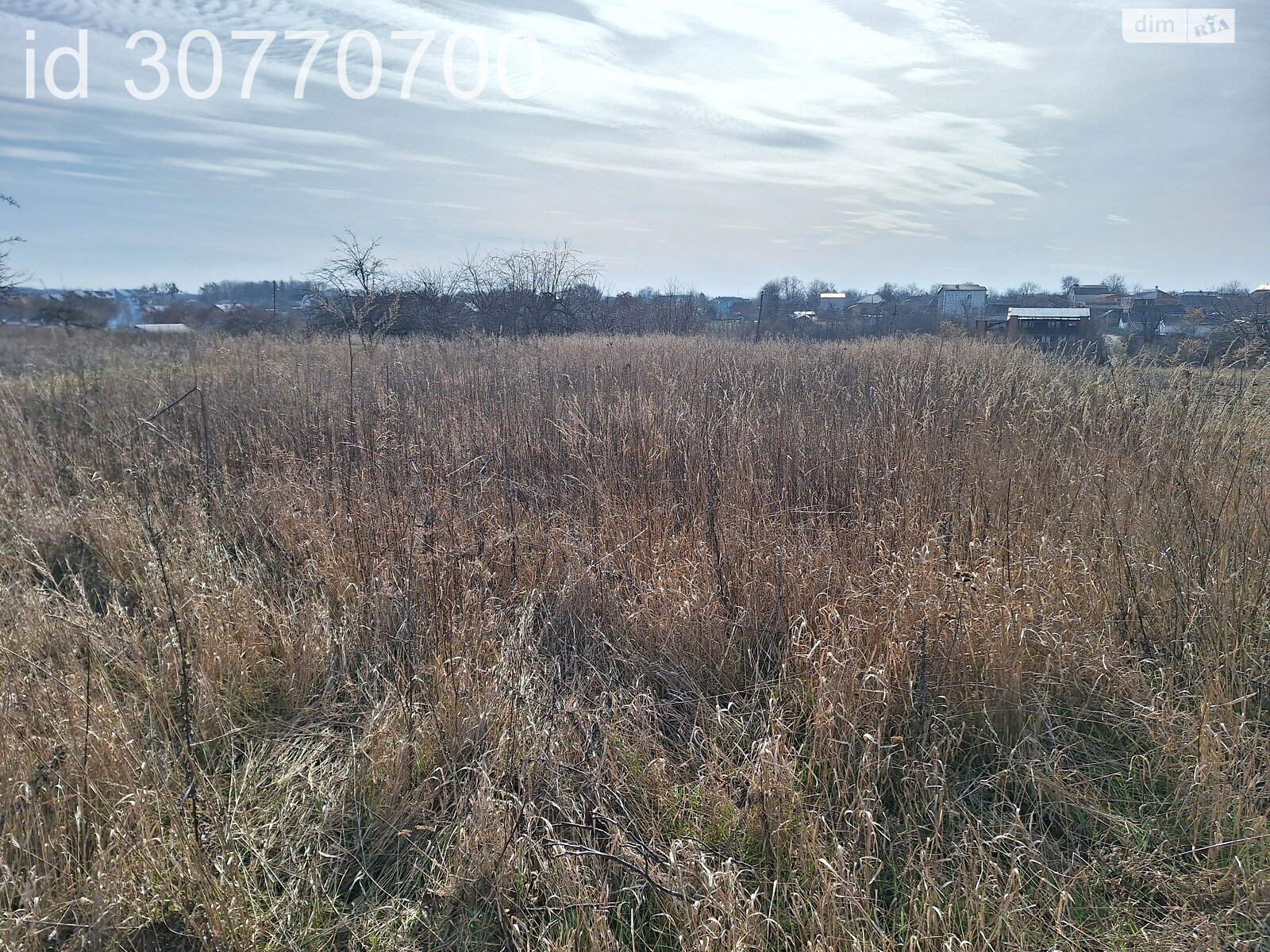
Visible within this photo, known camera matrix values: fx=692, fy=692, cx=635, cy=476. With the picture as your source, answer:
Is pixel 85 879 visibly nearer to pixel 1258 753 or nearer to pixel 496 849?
pixel 496 849

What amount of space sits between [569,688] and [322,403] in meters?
4.74

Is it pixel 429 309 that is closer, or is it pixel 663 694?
pixel 663 694

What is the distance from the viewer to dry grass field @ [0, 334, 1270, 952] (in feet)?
6.11

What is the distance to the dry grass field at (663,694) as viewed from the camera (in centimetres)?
186

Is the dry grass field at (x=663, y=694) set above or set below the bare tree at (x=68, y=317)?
below

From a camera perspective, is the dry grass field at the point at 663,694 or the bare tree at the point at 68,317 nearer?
the dry grass field at the point at 663,694

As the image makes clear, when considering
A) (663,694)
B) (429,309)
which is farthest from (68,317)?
(663,694)

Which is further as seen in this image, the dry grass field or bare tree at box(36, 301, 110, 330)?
bare tree at box(36, 301, 110, 330)

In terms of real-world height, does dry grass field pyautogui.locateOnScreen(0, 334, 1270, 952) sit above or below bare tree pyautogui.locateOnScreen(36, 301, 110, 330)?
below

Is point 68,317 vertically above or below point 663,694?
above

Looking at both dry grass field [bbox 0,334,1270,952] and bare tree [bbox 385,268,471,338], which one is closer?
dry grass field [bbox 0,334,1270,952]

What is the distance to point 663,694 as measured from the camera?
9.19 feet

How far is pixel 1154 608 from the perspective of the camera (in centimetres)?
284

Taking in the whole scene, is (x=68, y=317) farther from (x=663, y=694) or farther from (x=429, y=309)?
(x=663, y=694)
